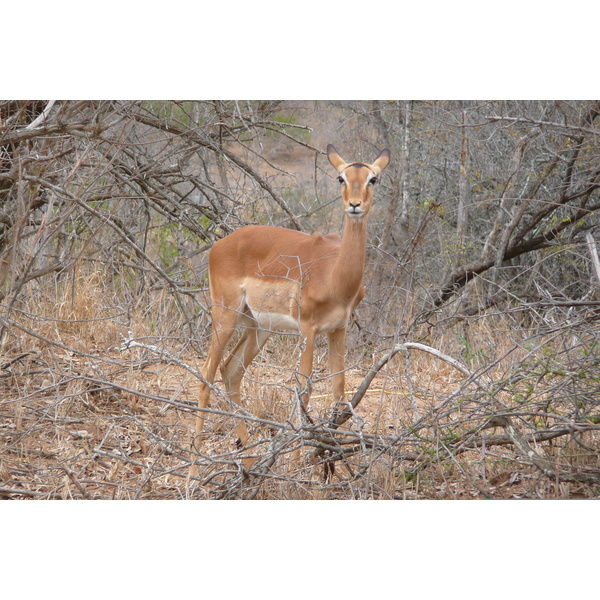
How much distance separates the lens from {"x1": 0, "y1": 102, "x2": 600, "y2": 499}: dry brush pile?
4211 millimetres

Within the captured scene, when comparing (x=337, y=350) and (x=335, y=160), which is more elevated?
(x=335, y=160)

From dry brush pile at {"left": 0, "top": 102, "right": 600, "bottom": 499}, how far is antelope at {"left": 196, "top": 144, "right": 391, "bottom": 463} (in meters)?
0.25

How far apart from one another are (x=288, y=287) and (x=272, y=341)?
6.55ft

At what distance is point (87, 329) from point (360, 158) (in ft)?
13.0

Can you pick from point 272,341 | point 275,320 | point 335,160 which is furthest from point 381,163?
point 272,341

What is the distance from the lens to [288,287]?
5.75 meters

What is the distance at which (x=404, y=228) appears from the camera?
9484 mm

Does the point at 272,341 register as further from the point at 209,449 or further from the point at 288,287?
the point at 209,449

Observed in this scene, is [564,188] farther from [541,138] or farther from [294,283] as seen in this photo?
[294,283]

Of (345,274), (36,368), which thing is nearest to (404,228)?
(345,274)

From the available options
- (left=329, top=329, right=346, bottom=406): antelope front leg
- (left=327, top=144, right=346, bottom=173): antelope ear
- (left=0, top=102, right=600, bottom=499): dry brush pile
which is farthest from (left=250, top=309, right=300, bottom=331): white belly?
(left=327, top=144, right=346, bottom=173): antelope ear

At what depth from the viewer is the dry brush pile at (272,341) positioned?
421cm

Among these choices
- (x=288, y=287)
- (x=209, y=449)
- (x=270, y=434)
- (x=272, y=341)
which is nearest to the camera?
(x=270, y=434)

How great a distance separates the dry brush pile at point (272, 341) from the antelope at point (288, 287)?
25 centimetres
